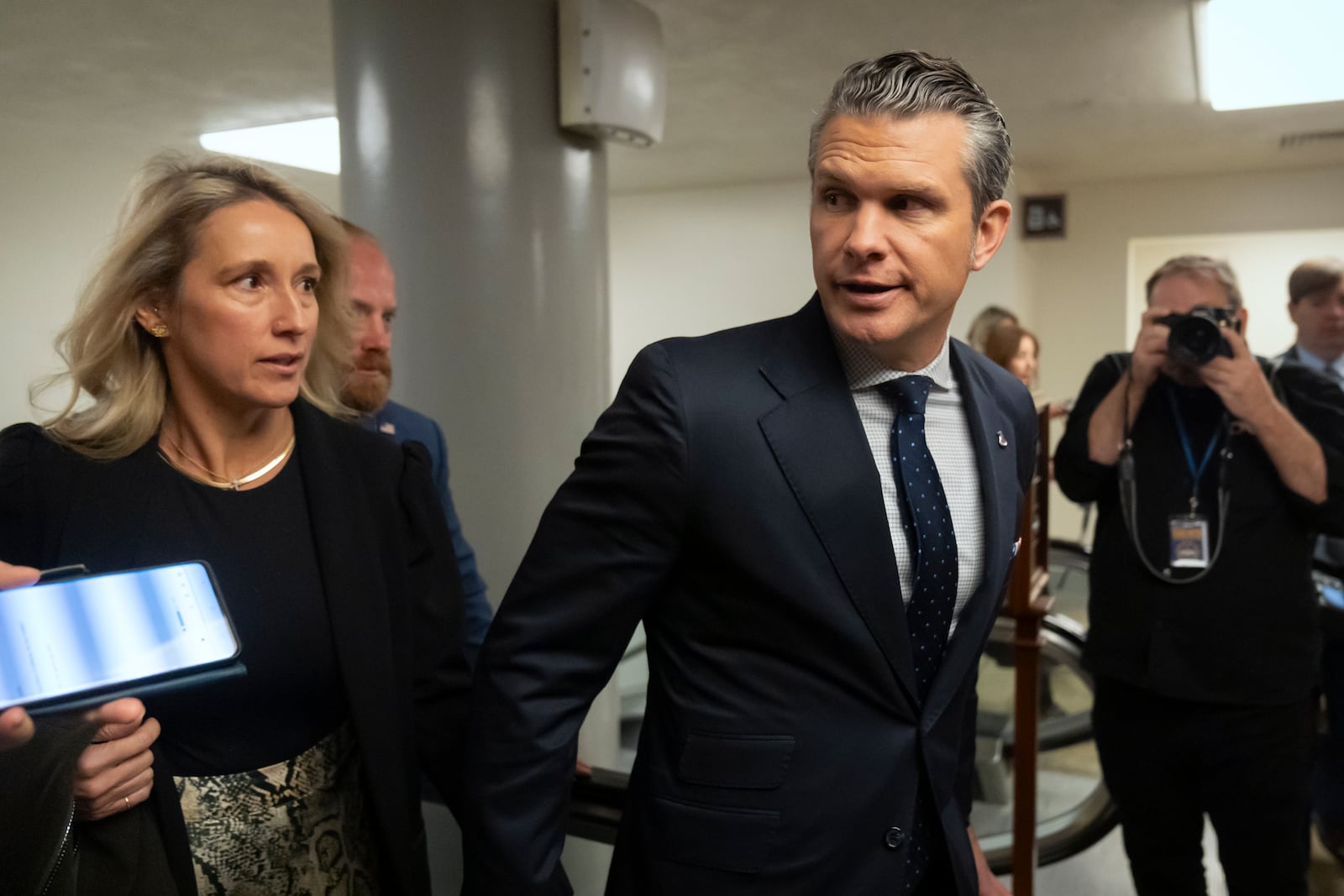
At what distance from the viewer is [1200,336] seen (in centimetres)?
229

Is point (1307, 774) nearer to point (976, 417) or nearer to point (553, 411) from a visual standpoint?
point (976, 417)

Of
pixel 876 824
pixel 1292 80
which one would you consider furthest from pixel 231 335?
pixel 1292 80

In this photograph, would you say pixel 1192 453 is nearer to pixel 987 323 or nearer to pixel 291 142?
pixel 987 323

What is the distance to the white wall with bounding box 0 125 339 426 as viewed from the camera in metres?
1.97

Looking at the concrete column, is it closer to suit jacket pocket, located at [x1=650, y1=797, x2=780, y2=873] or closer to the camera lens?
the camera lens

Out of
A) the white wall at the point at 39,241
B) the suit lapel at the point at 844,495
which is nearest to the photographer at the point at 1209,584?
the suit lapel at the point at 844,495

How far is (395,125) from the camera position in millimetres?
2697

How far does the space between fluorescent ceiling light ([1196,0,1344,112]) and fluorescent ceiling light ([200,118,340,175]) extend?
3403mm

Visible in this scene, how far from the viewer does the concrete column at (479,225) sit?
8.86ft

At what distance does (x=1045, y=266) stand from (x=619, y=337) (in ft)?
12.3

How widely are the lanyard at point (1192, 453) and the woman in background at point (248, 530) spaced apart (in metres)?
1.74

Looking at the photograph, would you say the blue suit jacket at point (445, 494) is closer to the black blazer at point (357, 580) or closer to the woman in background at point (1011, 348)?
the black blazer at point (357, 580)

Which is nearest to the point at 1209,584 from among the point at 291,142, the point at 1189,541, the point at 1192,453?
the point at 1189,541

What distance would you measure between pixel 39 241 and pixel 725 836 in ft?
5.80
